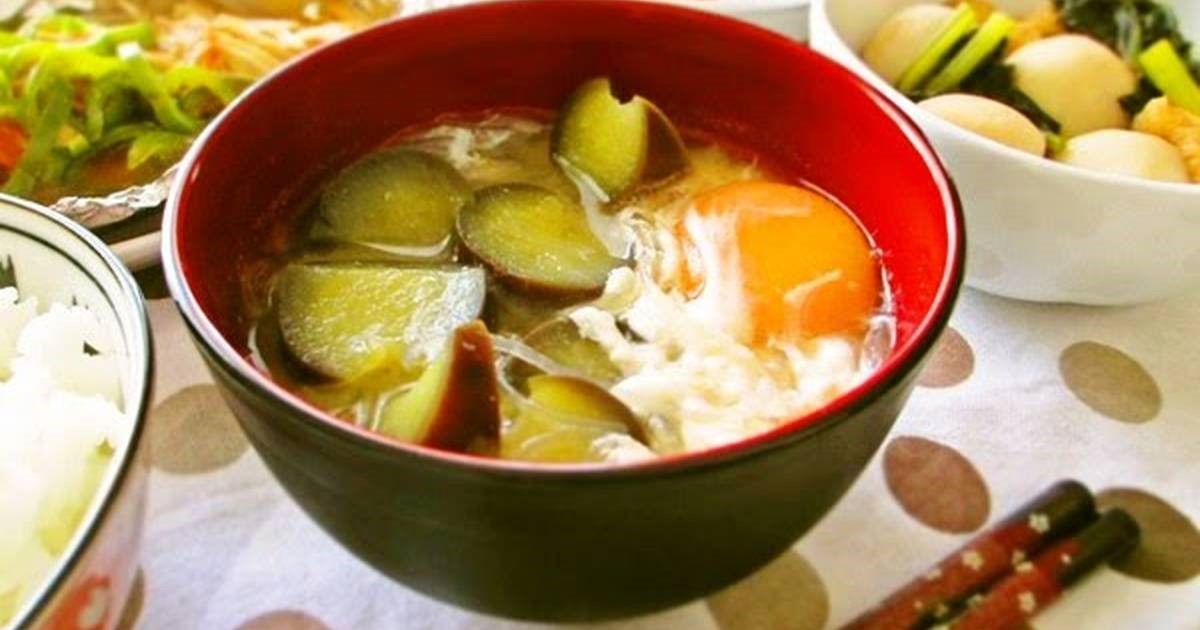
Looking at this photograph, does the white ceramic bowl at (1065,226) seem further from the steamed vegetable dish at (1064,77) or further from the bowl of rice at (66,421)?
the bowl of rice at (66,421)

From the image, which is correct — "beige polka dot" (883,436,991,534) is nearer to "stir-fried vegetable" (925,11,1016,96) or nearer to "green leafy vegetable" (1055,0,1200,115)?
"stir-fried vegetable" (925,11,1016,96)

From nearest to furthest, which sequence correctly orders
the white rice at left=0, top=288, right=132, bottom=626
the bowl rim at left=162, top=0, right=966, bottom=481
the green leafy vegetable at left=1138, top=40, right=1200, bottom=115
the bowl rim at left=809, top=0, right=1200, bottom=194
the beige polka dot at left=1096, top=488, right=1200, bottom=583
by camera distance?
the bowl rim at left=162, top=0, right=966, bottom=481 → the white rice at left=0, top=288, right=132, bottom=626 → the beige polka dot at left=1096, top=488, right=1200, bottom=583 → the bowl rim at left=809, top=0, right=1200, bottom=194 → the green leafy vegetable at left=1138, top=40, right=1200, bottom=115

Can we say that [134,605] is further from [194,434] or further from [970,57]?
[970,57]

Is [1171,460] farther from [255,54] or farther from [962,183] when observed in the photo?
[255,54]

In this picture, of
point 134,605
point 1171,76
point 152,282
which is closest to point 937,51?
point 1171,76

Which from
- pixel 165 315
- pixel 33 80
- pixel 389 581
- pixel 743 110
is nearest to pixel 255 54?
pixel 33 80

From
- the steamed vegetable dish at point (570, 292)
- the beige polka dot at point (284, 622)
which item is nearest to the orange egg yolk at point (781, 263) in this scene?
the steamed vegetable dish at point (570, 292)

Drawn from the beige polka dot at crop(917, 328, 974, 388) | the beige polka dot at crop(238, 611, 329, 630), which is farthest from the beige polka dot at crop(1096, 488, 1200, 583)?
the beige polka dot at crop(238, 611, 329, 630)
